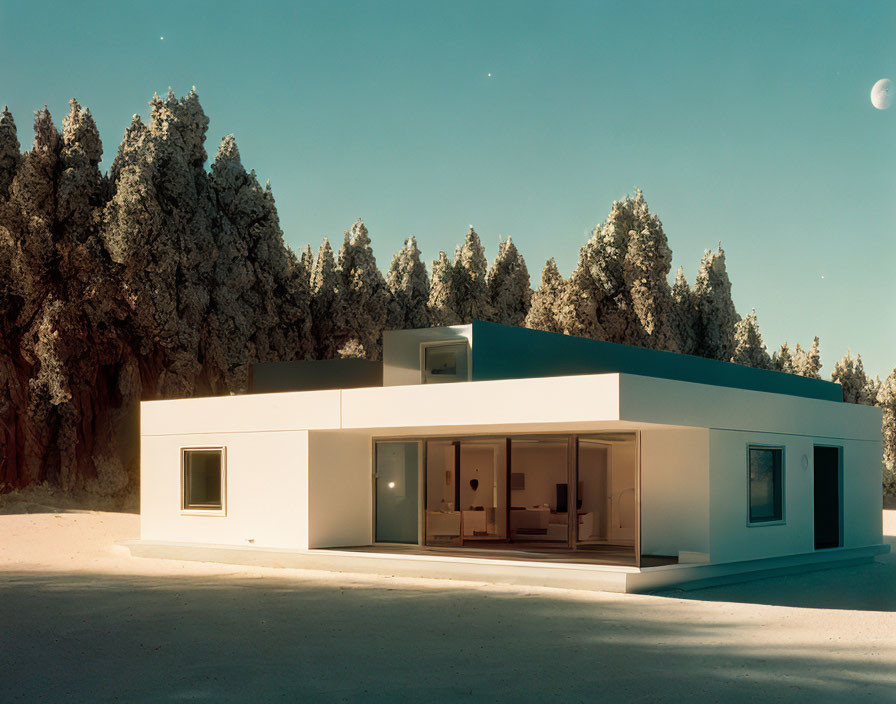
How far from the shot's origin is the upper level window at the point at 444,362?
15.4 meters

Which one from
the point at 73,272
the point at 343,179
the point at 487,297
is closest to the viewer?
the point at 343,179

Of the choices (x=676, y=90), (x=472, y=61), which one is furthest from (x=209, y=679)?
(x=676, y=90)

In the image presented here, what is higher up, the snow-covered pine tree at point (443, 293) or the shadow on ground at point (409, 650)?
Result: the snow-covered pine tree at point (443, 293)

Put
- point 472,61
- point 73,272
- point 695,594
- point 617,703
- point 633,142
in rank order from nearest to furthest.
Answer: point 617,703
point 695,594
point 472,61
point 633,142
point 73,272

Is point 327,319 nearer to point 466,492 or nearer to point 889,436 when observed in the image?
point 466,492

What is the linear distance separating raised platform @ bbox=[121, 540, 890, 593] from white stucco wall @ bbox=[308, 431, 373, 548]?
0.41 metres

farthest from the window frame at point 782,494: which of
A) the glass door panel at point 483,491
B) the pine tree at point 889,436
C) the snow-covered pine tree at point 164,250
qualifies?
the pine tree at point 889,436

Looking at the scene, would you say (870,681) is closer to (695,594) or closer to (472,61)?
(695,594)

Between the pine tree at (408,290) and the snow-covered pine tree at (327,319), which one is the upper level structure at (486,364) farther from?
the pine tree at (408,290)

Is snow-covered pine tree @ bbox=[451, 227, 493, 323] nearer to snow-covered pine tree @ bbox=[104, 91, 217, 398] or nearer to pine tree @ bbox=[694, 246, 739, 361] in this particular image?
pine tree @ bbox=[694, 246, 739, 361]

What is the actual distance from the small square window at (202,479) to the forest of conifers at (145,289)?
14.4 meters

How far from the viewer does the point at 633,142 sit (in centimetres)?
1794

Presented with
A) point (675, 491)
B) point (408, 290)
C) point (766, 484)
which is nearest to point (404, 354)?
point (675, 491)

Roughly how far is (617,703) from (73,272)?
27.5m
